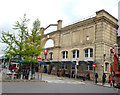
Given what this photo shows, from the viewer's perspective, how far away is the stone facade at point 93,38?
20.5m

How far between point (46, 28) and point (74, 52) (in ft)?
40.1

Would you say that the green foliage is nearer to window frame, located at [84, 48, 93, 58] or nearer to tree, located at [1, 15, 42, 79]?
tree, located at [1, 15, 42, 79]

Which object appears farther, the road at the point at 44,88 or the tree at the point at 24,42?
the tree at the point at 24,42

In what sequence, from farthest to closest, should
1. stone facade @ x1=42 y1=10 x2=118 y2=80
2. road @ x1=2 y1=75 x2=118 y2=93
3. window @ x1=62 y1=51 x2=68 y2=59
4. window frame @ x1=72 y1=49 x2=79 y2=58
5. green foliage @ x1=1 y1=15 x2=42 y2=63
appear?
window @ x1=62 y1=51 x2=68 y2=59 < window frame @ x1=72 y1=49 x2=79 y2=58 < stone facade @ x1=42 y1=10 x2=118 y2=80 < green foliage @ x1=1 y1=15 x2=42 y2=63 < road @ x1=2 y1=75 x2=118 y2=93

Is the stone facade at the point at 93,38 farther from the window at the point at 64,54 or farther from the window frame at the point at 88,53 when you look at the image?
the window at the point at 64,54

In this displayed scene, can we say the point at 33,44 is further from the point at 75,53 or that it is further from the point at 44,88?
the point at 75,53

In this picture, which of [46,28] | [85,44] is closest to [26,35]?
[85,44]

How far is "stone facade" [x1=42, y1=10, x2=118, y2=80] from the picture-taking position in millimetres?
20547

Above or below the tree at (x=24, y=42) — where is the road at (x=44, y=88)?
below

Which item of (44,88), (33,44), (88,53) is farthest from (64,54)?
(44,88)

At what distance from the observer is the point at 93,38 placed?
865 inches

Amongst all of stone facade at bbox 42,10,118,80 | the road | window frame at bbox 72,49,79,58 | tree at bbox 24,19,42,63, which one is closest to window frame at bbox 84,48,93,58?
stone facade at bbox 42,10,118,80

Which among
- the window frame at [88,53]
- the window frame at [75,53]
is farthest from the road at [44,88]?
the window frame at [75,53]

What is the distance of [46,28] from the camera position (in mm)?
33625
